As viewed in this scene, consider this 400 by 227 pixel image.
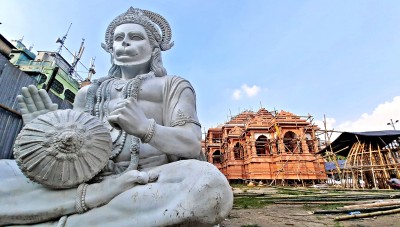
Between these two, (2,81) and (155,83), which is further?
(2,81)

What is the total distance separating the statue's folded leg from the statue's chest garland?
469mm

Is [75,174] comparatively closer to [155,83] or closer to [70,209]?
[70,209]

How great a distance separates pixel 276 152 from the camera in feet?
51.9

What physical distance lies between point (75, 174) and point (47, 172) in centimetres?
14

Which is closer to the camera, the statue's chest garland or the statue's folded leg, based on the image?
the statue's folded leg

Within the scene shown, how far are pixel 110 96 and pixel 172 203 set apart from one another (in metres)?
1.19

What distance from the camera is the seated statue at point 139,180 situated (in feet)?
3.96

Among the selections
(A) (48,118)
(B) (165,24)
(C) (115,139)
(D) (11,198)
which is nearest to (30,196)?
(D) (11,198)

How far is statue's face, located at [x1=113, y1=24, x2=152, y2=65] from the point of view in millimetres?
2119

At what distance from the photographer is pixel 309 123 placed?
16328mm

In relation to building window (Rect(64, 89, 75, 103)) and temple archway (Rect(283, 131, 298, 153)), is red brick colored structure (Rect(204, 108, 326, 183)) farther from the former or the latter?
building window (Rect(64, 89, 75, 103))

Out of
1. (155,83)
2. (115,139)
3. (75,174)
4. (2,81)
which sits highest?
(2,81)

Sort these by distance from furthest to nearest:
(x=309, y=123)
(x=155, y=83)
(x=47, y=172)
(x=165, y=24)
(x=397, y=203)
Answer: (x=309, y=123) → (x=397, y=203) → (x=165, y=24) → (x=155, y=83) → (x=47, y=172)

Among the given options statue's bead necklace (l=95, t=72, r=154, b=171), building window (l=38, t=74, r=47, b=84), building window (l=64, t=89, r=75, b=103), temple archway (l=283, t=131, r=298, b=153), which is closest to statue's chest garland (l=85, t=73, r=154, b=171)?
statue's bead necklace (l=95, t=72, r=154, b=171)
